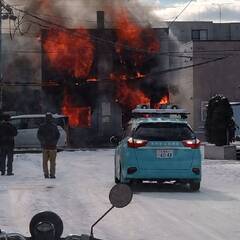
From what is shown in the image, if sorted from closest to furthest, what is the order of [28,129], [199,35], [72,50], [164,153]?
[164,153] < [28,129] < [72,50] < [199,35]

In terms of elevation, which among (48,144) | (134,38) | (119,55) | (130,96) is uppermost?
(134,38)

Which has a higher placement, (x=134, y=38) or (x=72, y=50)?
(x=134, y=38)

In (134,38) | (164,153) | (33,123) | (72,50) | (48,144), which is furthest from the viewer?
(72,50)

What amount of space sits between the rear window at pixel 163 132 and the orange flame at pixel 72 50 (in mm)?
33829

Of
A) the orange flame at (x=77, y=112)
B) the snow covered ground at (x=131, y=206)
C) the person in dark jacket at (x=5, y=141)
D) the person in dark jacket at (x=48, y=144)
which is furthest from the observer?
the orange flame at (x=77, y=112)

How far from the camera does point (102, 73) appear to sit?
49.7 m

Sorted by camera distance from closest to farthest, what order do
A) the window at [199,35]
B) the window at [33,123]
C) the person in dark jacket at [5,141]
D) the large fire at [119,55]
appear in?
the person in dark jacket at [5,141]
the window at [33,123]
the large fire at [119,55]
the window at [199,35]

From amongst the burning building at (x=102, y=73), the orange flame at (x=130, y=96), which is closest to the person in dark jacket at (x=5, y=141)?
the burning building at (x=102, y=73)

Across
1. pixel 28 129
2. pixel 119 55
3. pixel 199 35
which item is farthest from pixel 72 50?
pixel 199 35

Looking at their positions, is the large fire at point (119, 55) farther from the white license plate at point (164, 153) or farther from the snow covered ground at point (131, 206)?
the white license plate at point (164, 153)

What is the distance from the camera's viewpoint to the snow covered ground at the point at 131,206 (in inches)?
352

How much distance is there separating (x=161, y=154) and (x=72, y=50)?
115 ft

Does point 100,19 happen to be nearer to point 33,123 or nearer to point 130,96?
point 130,96

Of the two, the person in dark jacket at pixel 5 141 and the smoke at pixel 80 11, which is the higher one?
the smoke at pixel 80 11
